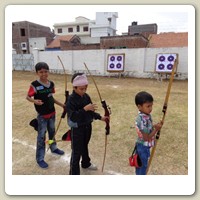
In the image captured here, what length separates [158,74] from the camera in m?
10.0

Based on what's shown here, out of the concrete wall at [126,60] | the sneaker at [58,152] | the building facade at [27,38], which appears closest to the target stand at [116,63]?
the concrete wall at [126,60]

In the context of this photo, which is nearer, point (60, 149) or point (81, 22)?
point (60, 149)

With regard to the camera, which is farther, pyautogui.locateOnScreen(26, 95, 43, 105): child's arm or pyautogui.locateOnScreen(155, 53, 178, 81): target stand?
pyautogui.locateOnScreen(155, 53, 178, 81): target stand

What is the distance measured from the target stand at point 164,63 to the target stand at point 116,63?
1.92 metres

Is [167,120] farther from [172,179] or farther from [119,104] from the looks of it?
[172,179]

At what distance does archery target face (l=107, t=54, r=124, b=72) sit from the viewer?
10930mm

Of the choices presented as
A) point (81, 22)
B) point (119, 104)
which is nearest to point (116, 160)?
point (119, 104)

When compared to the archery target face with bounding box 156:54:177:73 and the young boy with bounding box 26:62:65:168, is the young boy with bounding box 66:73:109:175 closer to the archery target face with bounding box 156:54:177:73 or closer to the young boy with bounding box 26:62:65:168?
the young boy with bounding box 26:62:65:168

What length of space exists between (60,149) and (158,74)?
27.6ft

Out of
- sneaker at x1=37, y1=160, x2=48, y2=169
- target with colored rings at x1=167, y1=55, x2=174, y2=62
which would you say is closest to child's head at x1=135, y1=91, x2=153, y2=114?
sneaker at x1=37, y1=160, x2=48, y2=169

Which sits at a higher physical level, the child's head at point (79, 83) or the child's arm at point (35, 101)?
the child's head at point (79, 83)

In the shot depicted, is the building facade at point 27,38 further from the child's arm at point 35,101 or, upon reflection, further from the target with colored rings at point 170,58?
the child's arm at point 35,101

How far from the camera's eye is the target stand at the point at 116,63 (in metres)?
10.9

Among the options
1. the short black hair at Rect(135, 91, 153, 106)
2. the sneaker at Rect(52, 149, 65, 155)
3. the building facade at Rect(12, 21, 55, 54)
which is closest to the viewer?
the short black hair at Rect(135, 91, 153, 106)
